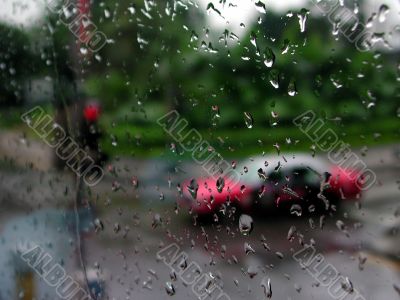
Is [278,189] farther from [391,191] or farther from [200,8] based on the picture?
[200,8]

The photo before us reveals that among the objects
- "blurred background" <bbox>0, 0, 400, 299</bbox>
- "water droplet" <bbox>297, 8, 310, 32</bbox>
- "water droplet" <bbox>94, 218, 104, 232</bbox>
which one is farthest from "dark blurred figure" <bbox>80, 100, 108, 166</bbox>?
"water droplet" <bbox>297, 8, 310, 32</bbox>

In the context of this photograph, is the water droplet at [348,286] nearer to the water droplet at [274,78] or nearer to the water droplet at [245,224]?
the water droplet at [245,224]

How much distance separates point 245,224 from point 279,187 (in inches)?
5.3

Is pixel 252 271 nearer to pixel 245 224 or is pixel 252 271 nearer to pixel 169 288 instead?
pixel 245 224

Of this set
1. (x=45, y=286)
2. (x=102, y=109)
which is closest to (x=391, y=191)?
(x=102, y=109)

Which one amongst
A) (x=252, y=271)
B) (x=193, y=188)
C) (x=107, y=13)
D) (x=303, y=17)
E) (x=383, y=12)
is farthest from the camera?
(x=107, y=13)

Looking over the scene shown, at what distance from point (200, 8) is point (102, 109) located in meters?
0.46

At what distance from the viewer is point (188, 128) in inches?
55.9

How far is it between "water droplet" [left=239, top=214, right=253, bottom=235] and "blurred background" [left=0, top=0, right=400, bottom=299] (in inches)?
0.5

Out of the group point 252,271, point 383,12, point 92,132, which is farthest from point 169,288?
point 383,12

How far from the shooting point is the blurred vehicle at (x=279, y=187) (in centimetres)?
112

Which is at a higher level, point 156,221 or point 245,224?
point 245,224

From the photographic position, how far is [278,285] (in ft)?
4.06

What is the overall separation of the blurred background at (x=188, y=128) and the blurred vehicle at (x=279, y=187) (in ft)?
0.06
